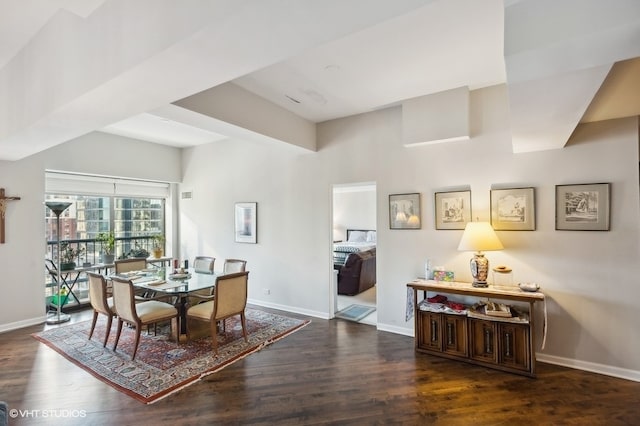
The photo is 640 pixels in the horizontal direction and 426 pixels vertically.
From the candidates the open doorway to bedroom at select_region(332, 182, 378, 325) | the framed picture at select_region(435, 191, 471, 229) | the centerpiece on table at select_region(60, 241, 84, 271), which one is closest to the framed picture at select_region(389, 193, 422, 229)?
the framed picture at select_region(435, 191, 471, 229)

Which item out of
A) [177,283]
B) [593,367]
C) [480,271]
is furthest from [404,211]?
[177,283]

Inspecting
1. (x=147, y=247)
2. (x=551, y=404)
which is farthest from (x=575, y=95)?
(x=147, y=247)

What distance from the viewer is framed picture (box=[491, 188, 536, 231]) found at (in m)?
3.33

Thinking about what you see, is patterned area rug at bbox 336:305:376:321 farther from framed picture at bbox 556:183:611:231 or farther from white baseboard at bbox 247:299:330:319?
framed picture at bbox 556:183:611:231

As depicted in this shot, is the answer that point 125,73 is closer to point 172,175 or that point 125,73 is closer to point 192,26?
point 192,26

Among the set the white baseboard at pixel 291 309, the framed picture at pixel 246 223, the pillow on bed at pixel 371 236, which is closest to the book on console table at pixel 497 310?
the white baseboard at pixel 291 309

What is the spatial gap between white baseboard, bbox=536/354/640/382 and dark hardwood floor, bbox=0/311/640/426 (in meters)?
0.08

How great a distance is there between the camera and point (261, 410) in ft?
8.02

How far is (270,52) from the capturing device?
1.61 m

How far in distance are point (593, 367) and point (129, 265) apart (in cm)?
602

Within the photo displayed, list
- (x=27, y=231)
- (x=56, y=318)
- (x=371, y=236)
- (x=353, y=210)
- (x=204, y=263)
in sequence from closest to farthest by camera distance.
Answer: (x=27, y=231)
(x=56, y=318)
(x=204, y=263)
(x=371, y=236)
(x=353, y=210)

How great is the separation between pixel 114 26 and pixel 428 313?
3726 millimetres

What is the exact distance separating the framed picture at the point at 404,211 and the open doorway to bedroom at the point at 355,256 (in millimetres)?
502

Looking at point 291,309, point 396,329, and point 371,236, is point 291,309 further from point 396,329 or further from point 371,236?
point 371,236
